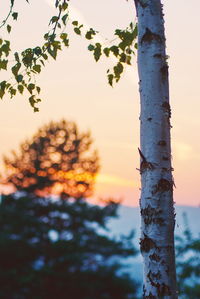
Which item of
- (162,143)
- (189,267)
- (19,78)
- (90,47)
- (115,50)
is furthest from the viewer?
(189,267)

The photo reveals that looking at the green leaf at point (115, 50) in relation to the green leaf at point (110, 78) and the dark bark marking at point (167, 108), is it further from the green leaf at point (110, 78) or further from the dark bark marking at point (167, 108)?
the dark bark marking at point (167, 108)

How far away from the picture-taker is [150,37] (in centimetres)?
379

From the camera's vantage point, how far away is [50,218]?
126ft

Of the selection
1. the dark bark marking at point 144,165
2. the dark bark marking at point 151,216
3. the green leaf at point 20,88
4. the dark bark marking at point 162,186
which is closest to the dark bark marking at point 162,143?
the dark bark marking at point 144,165

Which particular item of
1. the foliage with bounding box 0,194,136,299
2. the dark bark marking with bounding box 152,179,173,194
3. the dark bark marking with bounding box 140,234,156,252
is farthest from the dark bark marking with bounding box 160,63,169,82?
the foliage with bounding box 0,194,136,299

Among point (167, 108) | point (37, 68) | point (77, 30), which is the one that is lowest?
point (167, 108)

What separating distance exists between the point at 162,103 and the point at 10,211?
107 feet

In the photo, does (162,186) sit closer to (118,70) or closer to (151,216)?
(151,216)

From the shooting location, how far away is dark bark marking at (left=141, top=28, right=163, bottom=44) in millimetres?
3791

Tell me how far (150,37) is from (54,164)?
3748 cm

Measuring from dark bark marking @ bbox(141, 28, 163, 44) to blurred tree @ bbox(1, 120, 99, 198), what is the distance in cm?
3539

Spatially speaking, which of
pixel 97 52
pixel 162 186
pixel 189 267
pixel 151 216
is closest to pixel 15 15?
pixel 97 52

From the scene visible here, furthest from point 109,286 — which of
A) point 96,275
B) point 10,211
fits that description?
point 10,211

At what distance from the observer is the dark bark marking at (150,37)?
12.4ft
